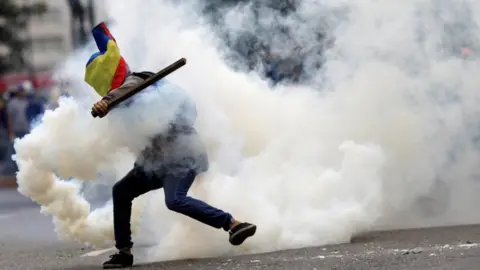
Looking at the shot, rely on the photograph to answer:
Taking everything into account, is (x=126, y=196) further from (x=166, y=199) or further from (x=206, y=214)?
(x=206, y=214)

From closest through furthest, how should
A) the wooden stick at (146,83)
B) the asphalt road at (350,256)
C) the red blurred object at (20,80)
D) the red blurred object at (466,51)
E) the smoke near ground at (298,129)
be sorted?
the asphalt road at (350,256)
the wooden stick at (146,83)
the smoke near ground at (298,129)
the red blurred object at (466,51)
the red blurred object at (20,80)

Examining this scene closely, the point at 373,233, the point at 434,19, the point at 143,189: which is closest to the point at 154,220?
the point at 143,189

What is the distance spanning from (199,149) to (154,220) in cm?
88

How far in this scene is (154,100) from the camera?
6758 mm

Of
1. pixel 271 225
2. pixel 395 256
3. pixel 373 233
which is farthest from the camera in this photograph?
pixel 373 233

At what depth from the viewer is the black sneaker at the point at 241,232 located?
668 cm

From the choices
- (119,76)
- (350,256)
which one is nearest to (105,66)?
(119,76)

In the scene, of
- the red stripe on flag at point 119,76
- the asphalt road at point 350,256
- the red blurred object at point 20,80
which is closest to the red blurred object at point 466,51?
the asphalt road at point 350,256

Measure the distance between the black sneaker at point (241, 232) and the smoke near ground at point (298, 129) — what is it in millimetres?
513

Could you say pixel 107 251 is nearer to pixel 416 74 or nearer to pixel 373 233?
pixel 373 233

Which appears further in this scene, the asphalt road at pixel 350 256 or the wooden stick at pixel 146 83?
the wooden stick at pixel 146 83

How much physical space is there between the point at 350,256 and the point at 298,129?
156cm

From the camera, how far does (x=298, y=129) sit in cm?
802

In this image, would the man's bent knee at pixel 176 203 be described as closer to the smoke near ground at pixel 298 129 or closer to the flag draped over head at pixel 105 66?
the smoke near ground at pixel 298 129
